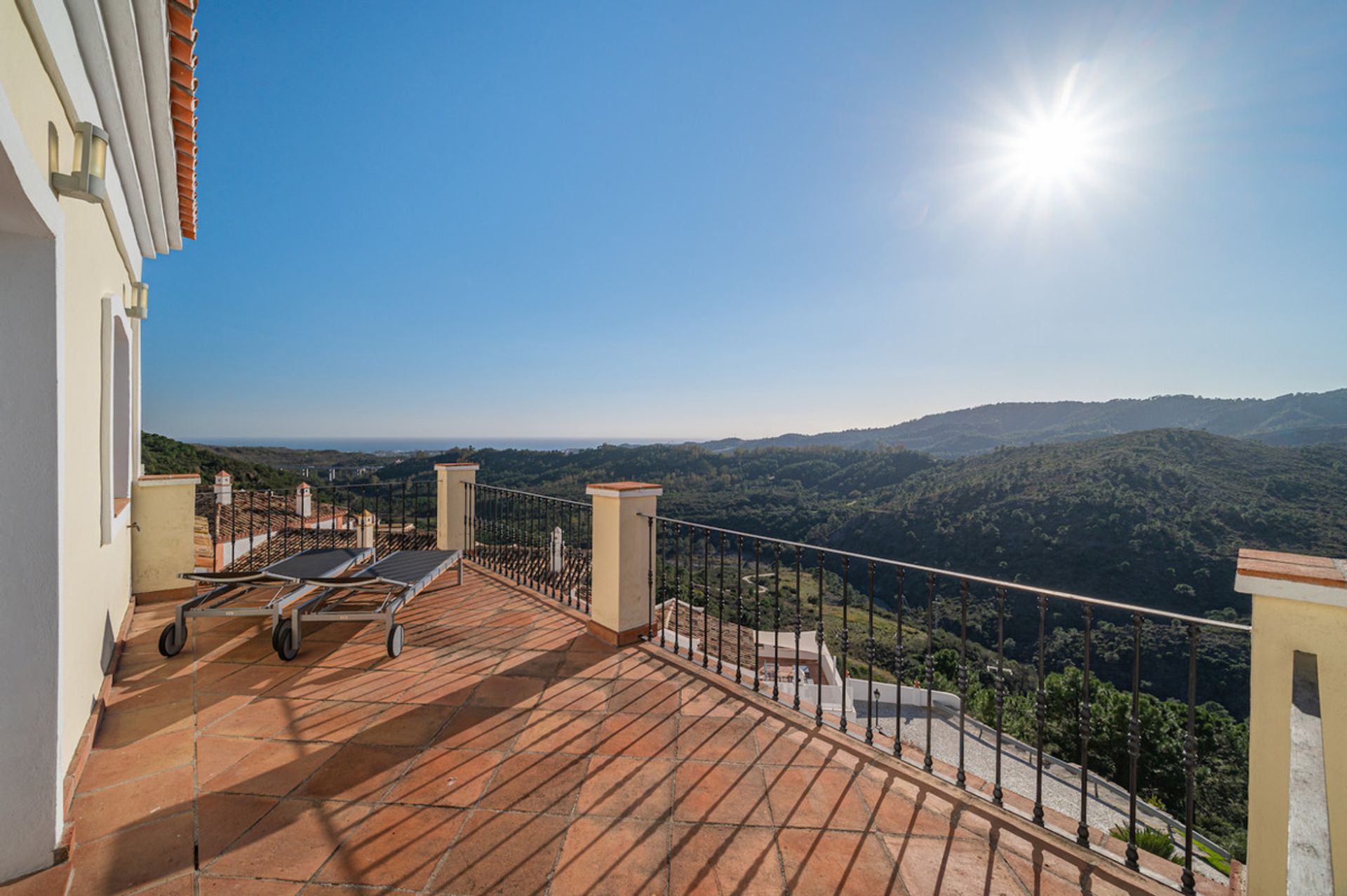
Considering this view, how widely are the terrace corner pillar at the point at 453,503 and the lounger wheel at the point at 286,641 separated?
103 inches

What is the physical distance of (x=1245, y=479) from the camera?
1668 inches

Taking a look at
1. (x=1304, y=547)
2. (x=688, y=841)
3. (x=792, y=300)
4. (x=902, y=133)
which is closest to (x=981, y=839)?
(x=688, y=841)

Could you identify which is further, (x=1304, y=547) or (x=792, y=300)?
(x=1304, y=547)

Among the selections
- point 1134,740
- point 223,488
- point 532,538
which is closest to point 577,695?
point 1134,740

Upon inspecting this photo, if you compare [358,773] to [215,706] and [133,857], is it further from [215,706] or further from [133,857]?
[215,706]

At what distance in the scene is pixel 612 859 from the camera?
1.71 m

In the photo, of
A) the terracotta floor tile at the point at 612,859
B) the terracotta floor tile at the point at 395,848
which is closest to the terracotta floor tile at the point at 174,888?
the terracotta floor tile at the point at 395,848

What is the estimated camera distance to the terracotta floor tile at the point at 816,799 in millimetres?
1928

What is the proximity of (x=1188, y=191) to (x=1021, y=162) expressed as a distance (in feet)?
31.1

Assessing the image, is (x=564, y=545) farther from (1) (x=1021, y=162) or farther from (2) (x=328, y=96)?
(1) (x=1021, y=162)

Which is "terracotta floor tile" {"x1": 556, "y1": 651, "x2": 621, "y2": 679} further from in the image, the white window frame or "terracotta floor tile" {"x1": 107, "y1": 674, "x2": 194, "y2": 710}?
the white window frame

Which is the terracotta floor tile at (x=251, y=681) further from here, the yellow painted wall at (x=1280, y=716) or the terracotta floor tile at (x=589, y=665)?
the yellow painted wall at (x=1280, y=716)

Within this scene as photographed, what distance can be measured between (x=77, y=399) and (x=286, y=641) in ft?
5.94

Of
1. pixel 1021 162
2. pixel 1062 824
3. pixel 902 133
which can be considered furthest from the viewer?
pixel 902 133
